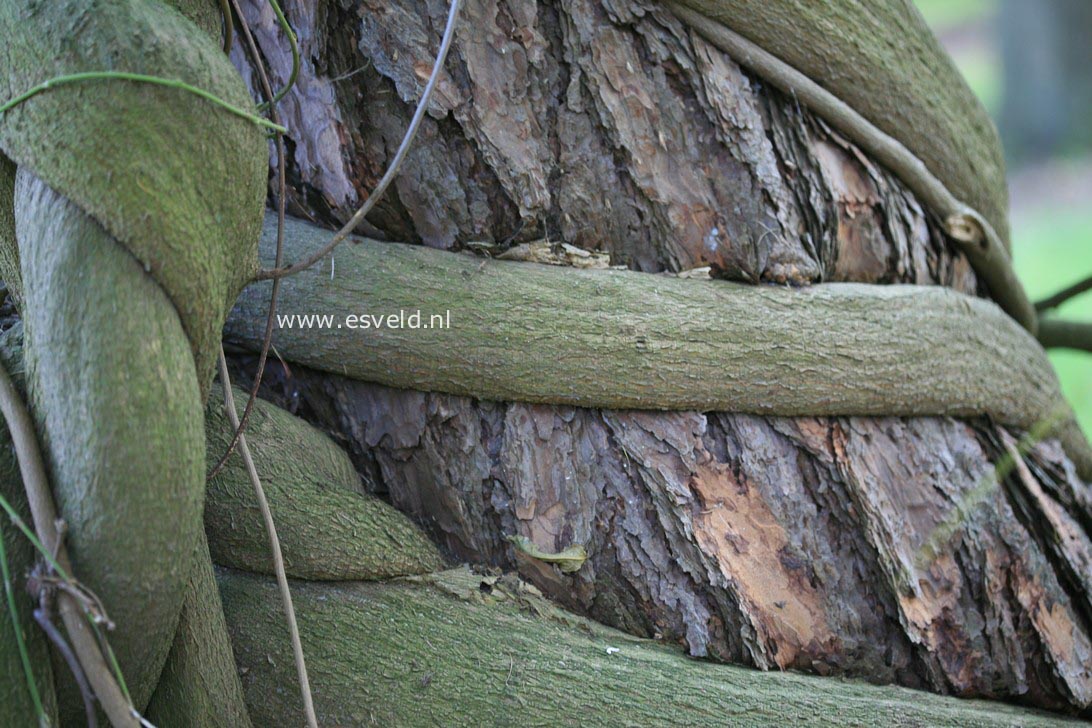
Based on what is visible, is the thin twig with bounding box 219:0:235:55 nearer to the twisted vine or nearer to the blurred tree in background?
the twisted vine

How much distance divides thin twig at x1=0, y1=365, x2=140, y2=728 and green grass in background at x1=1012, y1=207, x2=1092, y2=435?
2.63 metres

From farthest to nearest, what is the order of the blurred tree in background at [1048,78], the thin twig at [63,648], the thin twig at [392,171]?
the blurred tree in background at [1048,78]
the thin twig at [392,171]
the thin twig at [63,648]

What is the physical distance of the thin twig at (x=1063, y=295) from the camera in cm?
136

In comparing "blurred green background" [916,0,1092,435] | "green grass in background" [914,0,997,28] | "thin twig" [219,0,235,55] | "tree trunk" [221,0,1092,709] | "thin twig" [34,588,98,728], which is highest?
"green grass in background" [914,0,997,28]

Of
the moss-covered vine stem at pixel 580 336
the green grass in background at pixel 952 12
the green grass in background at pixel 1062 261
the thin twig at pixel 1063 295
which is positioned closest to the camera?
the moss-covered vine stem at pixel 580 336

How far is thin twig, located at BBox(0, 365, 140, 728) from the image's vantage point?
60 cm

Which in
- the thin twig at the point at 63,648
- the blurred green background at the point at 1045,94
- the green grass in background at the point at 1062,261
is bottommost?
the thin twig at the point at 63,648

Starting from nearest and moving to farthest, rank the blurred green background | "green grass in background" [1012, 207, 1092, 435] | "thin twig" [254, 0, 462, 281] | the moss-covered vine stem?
"thin twig" [254, 0, 462, 281] → the moss-covered vine stem → "green grass in background" [1012, 207, 1092, 435] → the blurred green background

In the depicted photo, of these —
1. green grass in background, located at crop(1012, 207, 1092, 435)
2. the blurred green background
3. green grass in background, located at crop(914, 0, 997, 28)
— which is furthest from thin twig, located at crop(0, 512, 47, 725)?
green grass in background, located at crop(914, 0, 997, 28)

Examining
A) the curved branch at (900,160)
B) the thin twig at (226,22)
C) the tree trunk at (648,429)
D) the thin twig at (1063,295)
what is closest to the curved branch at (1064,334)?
the thin twig at (1063,295)

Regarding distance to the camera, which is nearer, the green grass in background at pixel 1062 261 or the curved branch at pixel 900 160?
the curved branch at pixel 900 160

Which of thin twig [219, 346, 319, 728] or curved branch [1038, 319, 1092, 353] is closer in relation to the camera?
thin twig [219, 346, 319, 728]

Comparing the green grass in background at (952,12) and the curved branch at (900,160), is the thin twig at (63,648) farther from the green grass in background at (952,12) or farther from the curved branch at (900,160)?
the green grass in background at (952,12)

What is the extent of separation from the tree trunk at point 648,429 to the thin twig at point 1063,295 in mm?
527
